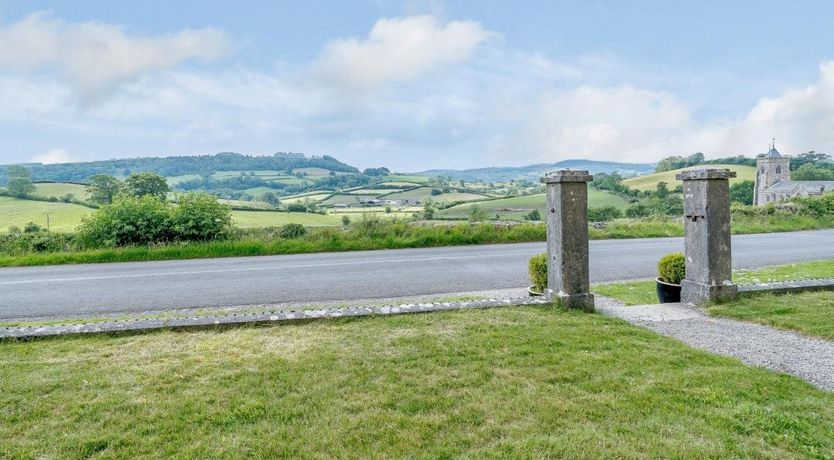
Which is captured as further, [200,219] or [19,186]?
[19,186]

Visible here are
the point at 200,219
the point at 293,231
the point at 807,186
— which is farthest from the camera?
the point at 807,186

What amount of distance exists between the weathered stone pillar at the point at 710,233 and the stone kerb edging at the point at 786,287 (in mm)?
405

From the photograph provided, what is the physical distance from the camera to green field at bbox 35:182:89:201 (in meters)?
31.3

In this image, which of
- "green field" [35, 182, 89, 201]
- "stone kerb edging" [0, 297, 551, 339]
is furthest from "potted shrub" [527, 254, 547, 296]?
"green field" [35, 182, 89, 201]

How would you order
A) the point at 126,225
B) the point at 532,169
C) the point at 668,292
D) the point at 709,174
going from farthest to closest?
→ 1. the point at 532,169
2. the point at 126,225
3. the point at 668,292
4. the point at 709,174

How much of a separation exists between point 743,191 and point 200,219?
5287cm

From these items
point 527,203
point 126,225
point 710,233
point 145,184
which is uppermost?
point 145,184

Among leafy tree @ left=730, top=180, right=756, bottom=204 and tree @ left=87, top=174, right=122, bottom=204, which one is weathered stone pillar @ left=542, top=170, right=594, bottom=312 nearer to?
tree @ left=87, top=174, right=122, bottom=204

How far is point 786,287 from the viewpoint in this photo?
6.78 metres

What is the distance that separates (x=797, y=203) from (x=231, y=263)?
25.6m

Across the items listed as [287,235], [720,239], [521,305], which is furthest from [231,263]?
[720,239]

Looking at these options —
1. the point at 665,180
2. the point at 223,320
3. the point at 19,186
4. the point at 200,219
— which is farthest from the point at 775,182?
the point at 19,186

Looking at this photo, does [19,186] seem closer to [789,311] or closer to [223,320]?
[223,320]

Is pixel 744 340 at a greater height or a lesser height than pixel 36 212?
lesser
